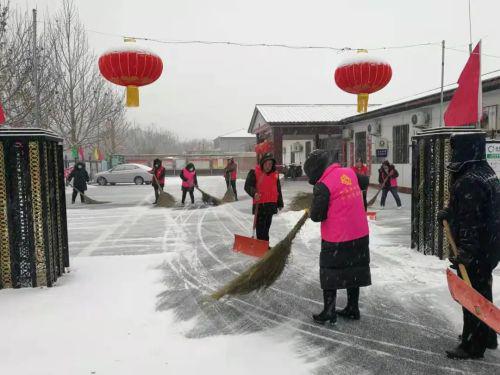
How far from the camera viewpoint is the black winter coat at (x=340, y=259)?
3312 mm

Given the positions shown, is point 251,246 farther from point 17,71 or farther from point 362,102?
point 17,71

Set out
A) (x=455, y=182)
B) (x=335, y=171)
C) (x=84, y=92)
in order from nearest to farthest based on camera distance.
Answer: (x=455, y=182)
(x=335, y=171)
(x=84, y=92)

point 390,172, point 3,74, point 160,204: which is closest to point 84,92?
point 3,74

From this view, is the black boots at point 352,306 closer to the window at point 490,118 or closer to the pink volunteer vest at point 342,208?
the pink volunteer vest at point 342,208

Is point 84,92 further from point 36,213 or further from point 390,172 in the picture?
point 36,213

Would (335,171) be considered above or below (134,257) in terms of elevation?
above

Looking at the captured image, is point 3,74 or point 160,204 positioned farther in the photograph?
point 3,74

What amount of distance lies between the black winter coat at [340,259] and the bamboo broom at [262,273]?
57 cm

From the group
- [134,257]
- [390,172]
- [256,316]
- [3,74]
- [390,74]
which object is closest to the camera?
[256,316]

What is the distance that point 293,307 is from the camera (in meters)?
4.09

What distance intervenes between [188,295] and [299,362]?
1.81 meters

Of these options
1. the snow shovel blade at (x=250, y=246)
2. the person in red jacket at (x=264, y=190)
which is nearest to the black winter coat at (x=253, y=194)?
the person in red jacket at (x=264, y=190)

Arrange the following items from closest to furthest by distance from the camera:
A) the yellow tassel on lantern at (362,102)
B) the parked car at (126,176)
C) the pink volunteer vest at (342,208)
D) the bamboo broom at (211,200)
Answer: the pink volunteer vest at (342,208) < the yellow tassel on lantern at (362,102) < the bamboo broom at (211,200) < the parked car at (126,176)

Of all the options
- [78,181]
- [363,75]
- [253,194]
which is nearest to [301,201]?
[253,194]
